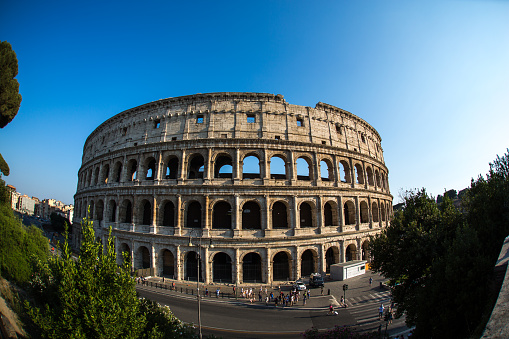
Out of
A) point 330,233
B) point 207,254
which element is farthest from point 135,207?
point 330,233

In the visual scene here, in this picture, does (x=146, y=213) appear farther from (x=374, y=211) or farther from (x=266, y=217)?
(x=374, y=211)

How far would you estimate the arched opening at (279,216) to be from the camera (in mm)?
23859

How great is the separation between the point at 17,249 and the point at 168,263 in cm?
1342

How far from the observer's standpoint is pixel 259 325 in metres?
14.4

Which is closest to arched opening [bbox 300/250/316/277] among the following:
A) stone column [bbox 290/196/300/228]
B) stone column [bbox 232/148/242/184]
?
stone column [bbox 290/196/300/228]

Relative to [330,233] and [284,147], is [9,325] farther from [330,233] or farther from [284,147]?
[330,233]

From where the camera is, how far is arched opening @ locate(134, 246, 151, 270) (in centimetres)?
2411

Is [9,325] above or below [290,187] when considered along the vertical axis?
below

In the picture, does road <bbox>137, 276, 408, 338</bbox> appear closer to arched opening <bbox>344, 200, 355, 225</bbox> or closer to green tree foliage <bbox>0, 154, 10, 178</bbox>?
arched opening <bbox>344, 200, 355, 225</bbox>

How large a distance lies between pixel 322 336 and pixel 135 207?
A: 21912 mm

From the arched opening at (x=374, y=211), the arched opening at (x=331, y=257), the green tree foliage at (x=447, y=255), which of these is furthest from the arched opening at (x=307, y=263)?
the arched opening at (x=374, y=211)

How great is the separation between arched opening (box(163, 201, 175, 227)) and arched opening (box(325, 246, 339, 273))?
18247mm

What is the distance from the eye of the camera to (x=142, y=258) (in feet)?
80.9

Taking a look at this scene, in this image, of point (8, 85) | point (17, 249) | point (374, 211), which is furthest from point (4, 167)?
point (374, 211)
